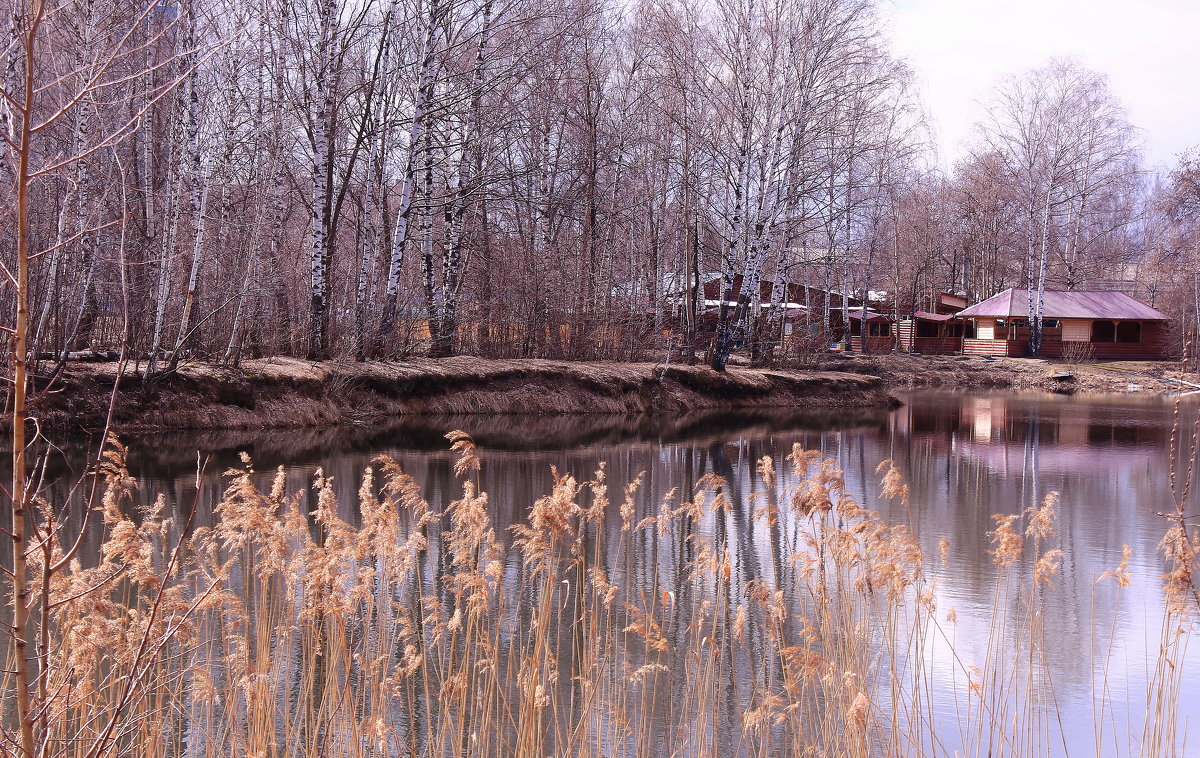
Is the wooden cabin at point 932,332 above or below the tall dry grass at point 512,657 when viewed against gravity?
above

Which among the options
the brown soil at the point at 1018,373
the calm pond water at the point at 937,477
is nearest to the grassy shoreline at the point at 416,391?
the calm pond water at the point at 937,477

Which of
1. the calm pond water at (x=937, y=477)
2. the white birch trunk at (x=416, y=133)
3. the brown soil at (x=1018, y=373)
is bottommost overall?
the calm pond water at (x=937, y=477)

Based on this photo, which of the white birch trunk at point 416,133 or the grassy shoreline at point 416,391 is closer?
the grassy shoreline at point 416,391

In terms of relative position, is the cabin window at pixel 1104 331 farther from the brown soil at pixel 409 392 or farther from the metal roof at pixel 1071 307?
the brown soil at pixel 409 392

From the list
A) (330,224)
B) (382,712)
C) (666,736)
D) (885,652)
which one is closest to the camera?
(382,712)

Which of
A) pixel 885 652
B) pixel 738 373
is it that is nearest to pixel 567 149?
pixel 738 373

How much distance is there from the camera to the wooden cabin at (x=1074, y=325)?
49.1 meters

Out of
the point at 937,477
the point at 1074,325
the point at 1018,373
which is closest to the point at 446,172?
the point at 937,477

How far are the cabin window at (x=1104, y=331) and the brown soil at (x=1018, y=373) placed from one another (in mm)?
6115

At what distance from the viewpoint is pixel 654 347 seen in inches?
1123

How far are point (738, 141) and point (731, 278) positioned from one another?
3659mm

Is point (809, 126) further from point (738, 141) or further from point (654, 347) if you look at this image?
point (654, 347)

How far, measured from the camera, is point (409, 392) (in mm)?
20859

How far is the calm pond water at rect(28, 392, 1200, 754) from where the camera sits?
661 cm
